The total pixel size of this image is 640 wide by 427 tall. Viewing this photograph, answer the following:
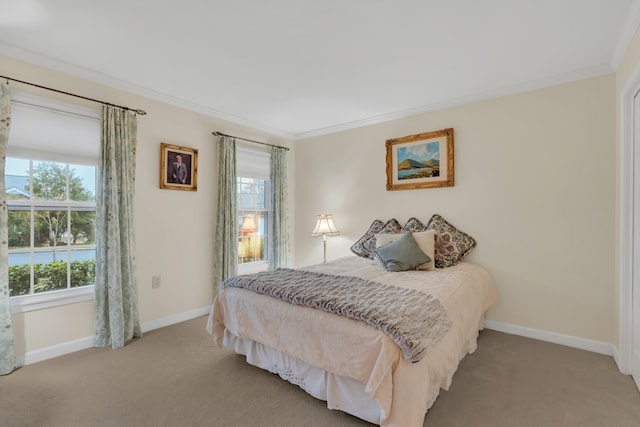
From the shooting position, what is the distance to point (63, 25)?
2115 mm

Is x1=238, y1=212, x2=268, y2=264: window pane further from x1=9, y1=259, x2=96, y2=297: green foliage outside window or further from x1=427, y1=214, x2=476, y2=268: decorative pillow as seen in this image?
x1=427, y1=214, x2=476, y2=268: decorative pillow

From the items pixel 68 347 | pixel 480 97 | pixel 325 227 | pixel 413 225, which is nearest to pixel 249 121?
pixel 325 227

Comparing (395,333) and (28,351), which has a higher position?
(395,333)

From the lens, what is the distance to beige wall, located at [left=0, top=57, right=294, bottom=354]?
2.57 metres

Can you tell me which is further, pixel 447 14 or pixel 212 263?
pixel 212 263

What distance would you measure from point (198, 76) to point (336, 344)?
8.56 feet

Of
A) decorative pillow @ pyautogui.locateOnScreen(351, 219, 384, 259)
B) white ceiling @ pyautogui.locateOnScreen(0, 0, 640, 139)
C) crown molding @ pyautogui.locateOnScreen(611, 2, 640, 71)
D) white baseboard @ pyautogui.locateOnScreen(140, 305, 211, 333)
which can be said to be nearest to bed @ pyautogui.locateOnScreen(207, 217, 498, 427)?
decorative pillow @ pyautogui.locateOnScreen(351, 219, 384, 259)

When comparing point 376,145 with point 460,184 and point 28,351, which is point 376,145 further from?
point 28,351

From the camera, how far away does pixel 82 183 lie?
9.39ft

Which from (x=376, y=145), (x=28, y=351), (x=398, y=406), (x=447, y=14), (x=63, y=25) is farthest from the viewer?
(x=376, y=145)

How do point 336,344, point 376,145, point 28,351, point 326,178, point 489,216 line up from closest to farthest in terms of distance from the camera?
point 336,344, point 28,351, point 489,216, point 376,145, point 326,178

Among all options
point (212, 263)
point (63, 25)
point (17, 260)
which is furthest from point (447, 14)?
point (17, 260)

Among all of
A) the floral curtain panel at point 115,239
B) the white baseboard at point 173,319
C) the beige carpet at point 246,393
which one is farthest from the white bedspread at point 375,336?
the white baseboard at point 173,319

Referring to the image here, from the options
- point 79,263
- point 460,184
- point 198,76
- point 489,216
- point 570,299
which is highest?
point 198,76
